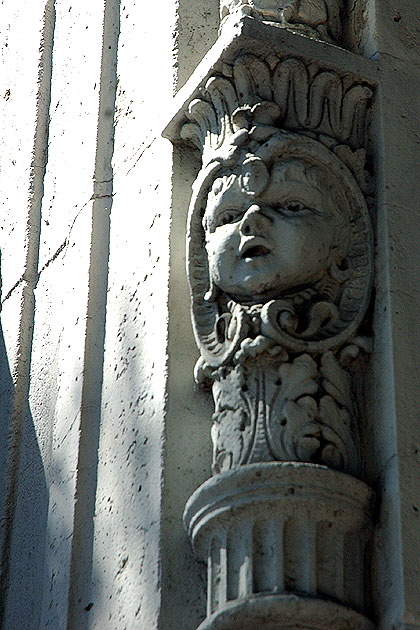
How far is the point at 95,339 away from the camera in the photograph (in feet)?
13.1

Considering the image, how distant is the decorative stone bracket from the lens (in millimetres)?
3271

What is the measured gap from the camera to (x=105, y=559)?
3.62 metres

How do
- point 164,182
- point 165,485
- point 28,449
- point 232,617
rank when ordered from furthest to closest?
point 28,449
point 164,182
point 165,485
point 232,617

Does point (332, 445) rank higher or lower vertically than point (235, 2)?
lower

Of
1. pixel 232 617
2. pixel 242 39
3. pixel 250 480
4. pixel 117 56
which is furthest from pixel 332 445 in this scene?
pixel 117 56

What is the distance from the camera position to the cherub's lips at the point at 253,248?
352 centimetres

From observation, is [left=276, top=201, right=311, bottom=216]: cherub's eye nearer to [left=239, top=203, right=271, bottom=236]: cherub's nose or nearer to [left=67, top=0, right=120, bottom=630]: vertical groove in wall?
[left=239, top=203, right=271, bottom=236]: cherub's nose

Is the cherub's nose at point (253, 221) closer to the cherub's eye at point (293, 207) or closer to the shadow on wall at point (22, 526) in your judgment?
the cherub's eye at point (293, 207)

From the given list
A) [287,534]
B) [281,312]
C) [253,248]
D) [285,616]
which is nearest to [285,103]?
[253,248]

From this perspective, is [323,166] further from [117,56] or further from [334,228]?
[117,56]

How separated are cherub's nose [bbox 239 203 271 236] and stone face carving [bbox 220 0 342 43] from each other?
51 cm

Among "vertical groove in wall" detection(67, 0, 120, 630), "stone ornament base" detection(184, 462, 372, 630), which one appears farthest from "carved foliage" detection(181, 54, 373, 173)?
"stone ornament base" detection(184, 462, 372, 630)

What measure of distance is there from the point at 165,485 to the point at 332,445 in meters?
0.35

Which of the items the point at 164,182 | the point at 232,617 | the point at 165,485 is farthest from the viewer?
the point at 164,182
